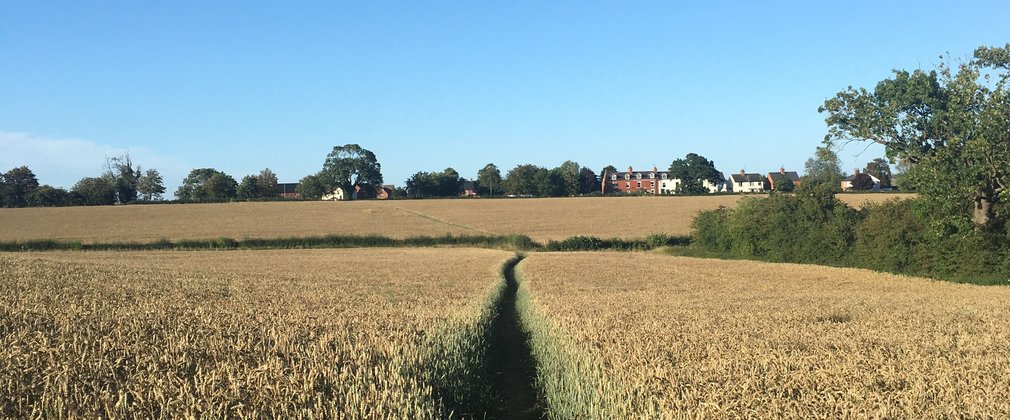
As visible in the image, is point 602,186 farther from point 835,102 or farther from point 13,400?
point 13,400

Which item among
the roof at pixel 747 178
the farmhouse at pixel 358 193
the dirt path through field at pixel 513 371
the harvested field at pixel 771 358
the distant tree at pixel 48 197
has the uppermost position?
the roof at pixel 747 178

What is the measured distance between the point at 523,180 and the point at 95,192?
7935 centimetres

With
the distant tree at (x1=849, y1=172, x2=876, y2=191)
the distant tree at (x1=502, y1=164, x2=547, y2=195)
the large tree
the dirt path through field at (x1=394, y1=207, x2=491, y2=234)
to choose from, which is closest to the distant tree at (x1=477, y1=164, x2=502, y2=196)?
the distant tree at (x1=502, y1=164, x2=547, y2=195)

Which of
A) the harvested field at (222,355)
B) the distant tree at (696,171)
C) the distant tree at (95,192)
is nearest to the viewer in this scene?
the harvested field at (222,355)

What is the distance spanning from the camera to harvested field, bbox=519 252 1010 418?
5246 mm

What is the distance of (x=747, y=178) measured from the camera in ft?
593

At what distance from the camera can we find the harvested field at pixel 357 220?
204 feet

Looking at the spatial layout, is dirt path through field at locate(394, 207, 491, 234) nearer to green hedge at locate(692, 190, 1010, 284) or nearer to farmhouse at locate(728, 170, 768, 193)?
green hedge at locate(692, 190, 1010, 284)

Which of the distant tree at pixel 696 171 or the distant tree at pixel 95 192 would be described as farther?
the distant tree at pixel 696 171

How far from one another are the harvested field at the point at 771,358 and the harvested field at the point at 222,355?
1.43 m

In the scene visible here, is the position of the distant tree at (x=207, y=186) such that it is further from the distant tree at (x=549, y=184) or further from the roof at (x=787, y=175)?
the roof at (x=787, y=175)

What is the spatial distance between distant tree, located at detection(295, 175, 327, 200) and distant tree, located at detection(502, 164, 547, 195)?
131 feet

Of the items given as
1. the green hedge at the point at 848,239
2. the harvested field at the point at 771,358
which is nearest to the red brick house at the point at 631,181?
the green hedge at the point at 848,239

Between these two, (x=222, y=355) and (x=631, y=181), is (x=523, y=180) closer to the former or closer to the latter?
(x=631, y=181)
